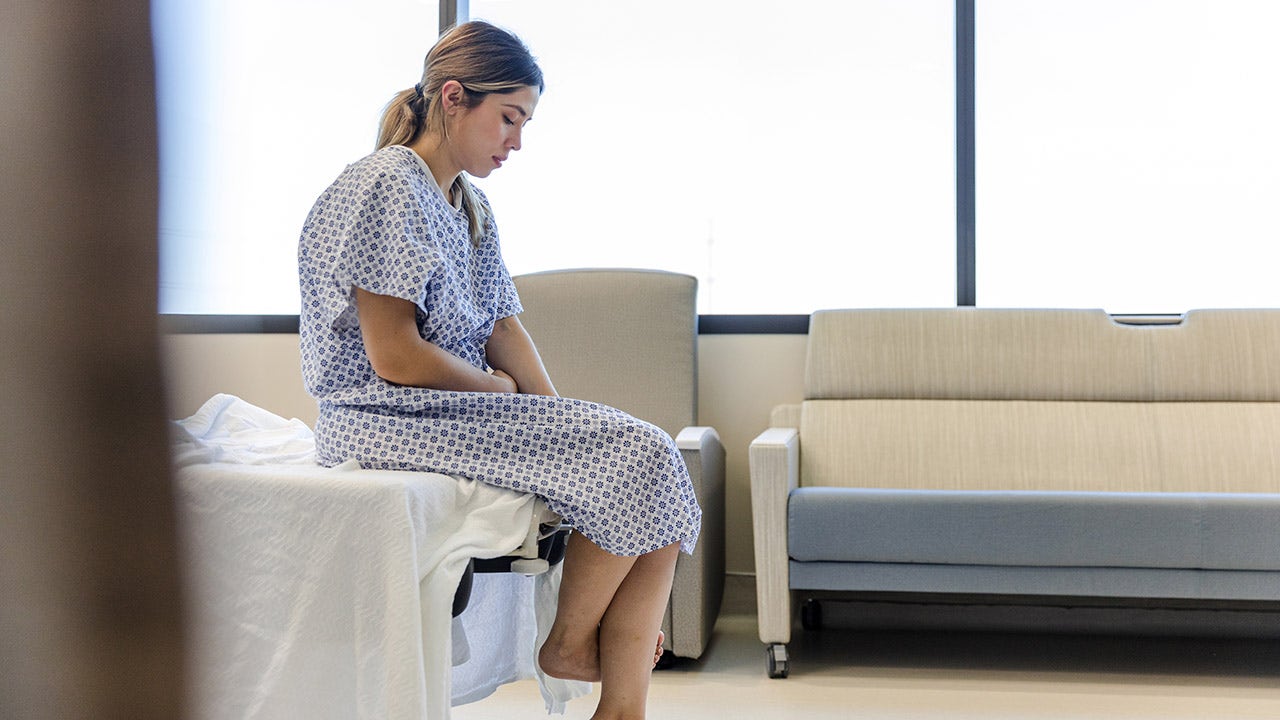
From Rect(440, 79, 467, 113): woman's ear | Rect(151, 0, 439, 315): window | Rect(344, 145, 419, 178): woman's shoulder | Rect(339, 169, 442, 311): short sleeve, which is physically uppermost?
Rect(440, 79, 467, 113): woman's ear

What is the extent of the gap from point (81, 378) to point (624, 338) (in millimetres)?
2665

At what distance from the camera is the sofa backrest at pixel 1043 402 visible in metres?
2.75

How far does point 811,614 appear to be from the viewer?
2.90 m

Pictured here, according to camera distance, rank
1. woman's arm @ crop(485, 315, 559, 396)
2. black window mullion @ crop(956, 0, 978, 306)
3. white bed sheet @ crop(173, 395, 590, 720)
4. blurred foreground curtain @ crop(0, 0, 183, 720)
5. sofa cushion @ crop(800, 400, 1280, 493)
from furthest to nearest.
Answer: black window mullion @ crop(956, 0, 978, 306) → sofa cushion @ crop(800, 400, 1280, 493) → woman's arm @ crop(485, 315, 559, 396) → white bed sheet @ crop(173, 395, 590, 720) → blurred foreground curtain @ crop(0, 0, 183, 720)

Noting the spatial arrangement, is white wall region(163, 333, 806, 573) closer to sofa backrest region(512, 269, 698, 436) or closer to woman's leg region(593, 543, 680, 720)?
sofa backrest region(512, 269, 698, 436)

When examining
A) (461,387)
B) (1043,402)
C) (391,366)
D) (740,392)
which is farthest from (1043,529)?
(391,366)

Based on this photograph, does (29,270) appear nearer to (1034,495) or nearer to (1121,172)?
(1034,495)

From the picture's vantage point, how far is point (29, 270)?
0.24 m

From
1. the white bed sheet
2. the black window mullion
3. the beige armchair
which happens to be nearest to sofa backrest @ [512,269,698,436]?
the beige armchair

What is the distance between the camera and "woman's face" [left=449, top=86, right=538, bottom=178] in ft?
4.94

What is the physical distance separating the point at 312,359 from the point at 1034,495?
158cm

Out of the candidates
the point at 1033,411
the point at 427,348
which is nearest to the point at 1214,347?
the point at 1033,411

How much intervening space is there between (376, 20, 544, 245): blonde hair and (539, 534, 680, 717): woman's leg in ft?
2.07

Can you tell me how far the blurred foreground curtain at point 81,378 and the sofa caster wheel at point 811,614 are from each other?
275 cm
